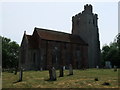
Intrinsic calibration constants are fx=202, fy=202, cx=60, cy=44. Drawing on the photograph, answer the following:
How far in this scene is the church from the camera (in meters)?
48.5

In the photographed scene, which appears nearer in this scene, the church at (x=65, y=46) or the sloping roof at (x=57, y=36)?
the church at (x=65, y=46)

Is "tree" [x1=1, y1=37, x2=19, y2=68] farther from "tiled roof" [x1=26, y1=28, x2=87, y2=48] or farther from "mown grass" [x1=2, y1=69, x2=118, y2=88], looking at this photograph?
"mown grass" [x1=2, y1=69, x2=118, y2=88]

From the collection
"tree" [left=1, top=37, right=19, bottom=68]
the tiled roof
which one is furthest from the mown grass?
"tree" [left=1, top=37, right=19, bottom=68]

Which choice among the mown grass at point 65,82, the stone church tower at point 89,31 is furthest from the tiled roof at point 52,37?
the mown grass at point 65,82

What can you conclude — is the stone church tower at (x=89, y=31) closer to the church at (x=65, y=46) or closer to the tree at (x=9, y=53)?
the church at (x=65, y=46)

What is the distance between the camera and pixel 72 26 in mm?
65000

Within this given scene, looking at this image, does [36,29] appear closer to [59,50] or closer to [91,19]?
[59,50]

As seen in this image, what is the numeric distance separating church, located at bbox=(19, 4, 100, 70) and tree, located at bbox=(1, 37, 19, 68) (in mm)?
19856

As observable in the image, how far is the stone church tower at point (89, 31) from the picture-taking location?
59.7 m

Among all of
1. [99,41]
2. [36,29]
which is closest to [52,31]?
[36,29]

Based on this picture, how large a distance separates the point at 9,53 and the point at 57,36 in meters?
26.2

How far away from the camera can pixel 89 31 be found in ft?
198

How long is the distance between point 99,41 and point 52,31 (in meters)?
16.4

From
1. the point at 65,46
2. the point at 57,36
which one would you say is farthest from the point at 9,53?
the point at 65,46
